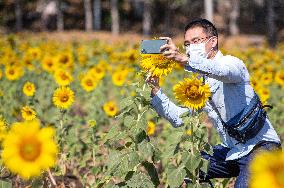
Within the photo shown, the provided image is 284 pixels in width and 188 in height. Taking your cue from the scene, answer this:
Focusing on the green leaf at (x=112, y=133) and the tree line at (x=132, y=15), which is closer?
the green leaf at (x=112, y=133)

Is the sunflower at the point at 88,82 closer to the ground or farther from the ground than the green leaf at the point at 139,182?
farther from the ground

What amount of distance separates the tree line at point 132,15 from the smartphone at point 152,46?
29.9 metres

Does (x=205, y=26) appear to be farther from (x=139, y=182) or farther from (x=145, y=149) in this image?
(x=139, y=182)

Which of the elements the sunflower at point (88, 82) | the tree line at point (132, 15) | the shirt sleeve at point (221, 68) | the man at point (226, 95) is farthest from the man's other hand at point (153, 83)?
the tree line at point (132, 15)

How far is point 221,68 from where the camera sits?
2.88 meters

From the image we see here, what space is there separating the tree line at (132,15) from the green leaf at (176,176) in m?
29.8

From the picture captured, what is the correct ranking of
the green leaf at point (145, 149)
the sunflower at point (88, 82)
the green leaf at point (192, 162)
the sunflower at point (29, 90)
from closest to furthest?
the green leaf at point (192, 162) < the green leaf at point (145, 149) < the sunflower at point (29, 90) < the sunflower at point (88, 82)

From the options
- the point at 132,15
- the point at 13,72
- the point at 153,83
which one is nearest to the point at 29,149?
the point at 153,83

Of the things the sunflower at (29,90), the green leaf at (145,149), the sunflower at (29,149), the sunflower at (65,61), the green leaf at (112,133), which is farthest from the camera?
the sunflower at (65,61)

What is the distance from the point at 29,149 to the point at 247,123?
59.7 inches

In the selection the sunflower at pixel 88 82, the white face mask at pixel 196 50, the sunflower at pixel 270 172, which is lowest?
the sunflower at pixel 88 82

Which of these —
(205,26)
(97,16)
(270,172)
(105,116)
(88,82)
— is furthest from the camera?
(97,16)

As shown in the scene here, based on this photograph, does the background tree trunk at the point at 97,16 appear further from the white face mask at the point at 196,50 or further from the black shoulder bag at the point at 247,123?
the white face mask at the point at 196,50

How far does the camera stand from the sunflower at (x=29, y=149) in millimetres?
2006
